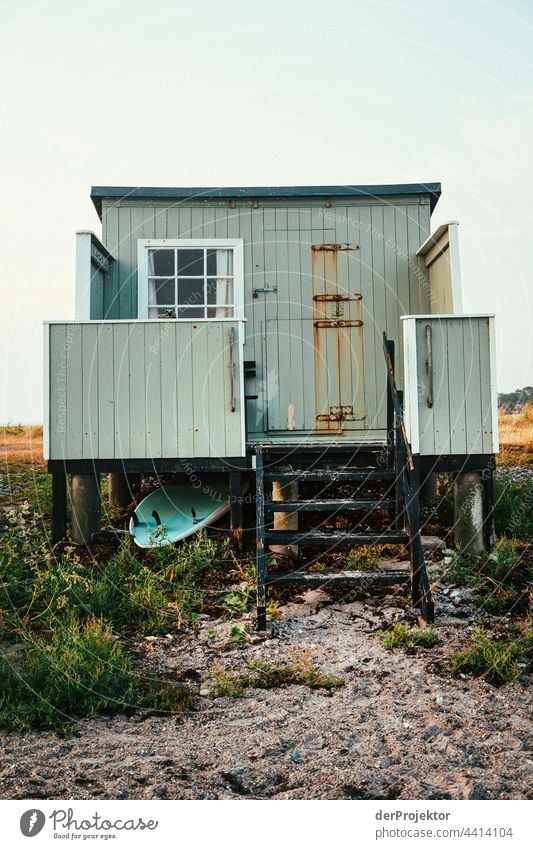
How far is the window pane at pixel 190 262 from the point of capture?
8930 millimetres

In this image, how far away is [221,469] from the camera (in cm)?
757

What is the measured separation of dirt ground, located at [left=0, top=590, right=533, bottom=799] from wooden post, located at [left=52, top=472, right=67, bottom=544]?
2.46 m

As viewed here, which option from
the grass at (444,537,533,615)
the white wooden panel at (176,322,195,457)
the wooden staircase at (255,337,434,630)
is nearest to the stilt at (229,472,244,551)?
the wooden staircase at (255,337,434,630)

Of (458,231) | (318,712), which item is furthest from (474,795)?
(458,231)

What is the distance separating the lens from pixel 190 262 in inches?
352

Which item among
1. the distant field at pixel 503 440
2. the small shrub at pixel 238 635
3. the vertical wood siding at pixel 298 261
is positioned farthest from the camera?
the distant field at pixel 503 440

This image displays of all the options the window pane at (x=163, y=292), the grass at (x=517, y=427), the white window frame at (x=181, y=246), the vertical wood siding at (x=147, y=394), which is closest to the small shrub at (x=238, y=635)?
the vertical wood siding at (x=147, y=394)

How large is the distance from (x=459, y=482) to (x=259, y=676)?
3.52 m

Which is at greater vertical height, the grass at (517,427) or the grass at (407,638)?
the grass at (517,427)

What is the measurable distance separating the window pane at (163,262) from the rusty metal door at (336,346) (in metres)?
1.69

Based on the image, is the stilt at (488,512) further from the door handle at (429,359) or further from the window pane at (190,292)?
the window pane at (190,292)

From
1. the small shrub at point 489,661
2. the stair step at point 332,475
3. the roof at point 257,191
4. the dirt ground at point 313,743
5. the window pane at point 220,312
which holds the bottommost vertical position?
the dirt ground at point 313,743

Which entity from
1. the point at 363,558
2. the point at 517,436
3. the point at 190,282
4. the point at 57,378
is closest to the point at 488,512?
the point at 363,558

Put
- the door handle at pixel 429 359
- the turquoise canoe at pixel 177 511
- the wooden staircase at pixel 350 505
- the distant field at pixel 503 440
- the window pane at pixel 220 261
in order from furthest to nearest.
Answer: the distant field at pixel 503 440
the window pane at pixel 220 261
the turquoise canoe at pixel 177 511
the door handle at pixel 429 359
the wooden staircase at pixel 350 505
